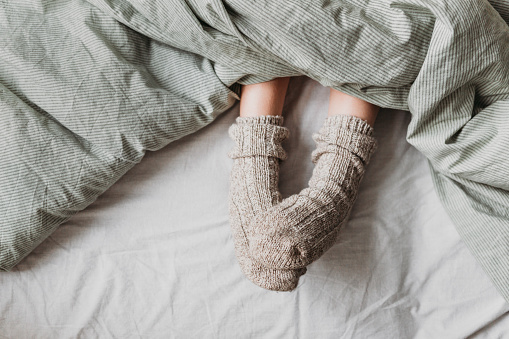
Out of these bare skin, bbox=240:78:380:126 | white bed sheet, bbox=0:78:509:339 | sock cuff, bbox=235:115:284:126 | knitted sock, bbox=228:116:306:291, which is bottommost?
white bed sheet, bbox=0:78:509:339

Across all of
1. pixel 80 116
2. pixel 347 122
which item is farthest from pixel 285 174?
pixel 80 116

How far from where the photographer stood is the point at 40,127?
0.70m

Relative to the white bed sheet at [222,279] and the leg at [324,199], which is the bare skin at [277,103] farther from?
the white bed sheet at [222,279]

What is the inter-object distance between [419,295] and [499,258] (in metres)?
0.14

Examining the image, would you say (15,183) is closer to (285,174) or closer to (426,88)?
(285,174)

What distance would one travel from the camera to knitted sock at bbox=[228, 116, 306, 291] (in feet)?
2.19

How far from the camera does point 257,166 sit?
2.35ft

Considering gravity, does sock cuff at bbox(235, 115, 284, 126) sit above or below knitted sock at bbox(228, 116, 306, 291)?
above

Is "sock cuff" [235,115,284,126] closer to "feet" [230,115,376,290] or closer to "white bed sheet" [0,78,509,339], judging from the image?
"feet" [230,115,376,290]

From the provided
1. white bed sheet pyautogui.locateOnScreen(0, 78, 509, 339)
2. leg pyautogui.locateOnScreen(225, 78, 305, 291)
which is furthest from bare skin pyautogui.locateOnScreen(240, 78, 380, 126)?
white bed sheet pyautogui.locateOnScreen(0, 78, 509, 339)

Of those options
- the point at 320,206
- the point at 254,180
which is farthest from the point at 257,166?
the point at 320,206

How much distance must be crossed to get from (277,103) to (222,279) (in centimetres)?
32

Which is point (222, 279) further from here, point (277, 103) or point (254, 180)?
point (277, 103)

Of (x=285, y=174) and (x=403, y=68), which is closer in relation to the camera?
(x=403, y=68)
